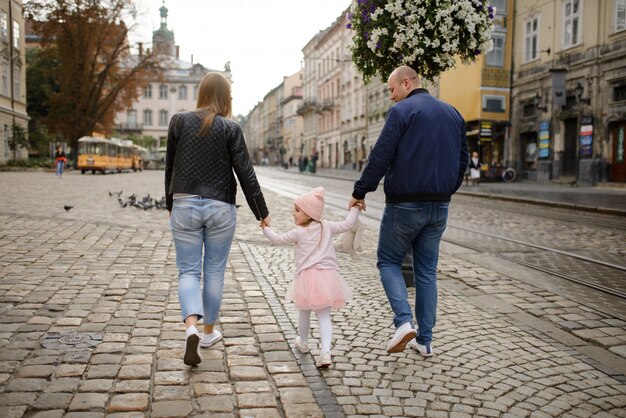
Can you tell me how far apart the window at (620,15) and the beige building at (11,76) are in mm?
38568

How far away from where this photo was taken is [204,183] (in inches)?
150

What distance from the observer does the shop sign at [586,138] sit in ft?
78.0

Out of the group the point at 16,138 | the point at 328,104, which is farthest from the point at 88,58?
the point at 328,104

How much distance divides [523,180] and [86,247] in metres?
25.4

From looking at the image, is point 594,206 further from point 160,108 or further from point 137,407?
point 160,108

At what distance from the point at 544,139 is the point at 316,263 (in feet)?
85.0

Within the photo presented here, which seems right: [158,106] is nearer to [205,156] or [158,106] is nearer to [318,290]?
[205,156]

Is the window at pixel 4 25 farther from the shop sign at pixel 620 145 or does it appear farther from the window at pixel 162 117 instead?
the window at pixel 162 117

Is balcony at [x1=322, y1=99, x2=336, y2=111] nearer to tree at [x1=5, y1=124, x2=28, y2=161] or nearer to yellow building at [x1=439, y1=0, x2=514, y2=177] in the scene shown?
tree at [x1=5, y1=124, x2=28, y2=161]

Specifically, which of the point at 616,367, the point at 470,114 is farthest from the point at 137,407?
the point at 470,114

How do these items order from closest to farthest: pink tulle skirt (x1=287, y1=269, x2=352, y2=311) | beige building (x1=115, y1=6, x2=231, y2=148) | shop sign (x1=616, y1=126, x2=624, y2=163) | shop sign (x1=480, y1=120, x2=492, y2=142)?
pink tulle skirt (x1=287, y1=269, x2=352, y2=311), shop sign (x1=616, y1=126, x2=624, y2=163), shop sign (x1=480, y1=120, x2=492, y2=142), beige building (x1=115, y1=6, x2=231, y2=148)

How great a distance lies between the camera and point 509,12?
31.2 metres

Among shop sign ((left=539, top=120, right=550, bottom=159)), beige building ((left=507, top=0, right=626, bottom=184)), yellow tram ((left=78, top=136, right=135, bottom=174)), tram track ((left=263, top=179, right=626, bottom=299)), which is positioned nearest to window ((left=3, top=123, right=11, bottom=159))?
yellow tram ((left=78, top=136, right=135, bottom=174))

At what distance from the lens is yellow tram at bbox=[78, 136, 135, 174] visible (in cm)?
4141
